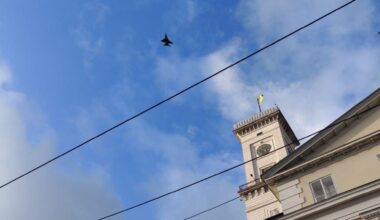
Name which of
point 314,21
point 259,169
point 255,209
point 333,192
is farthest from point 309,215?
point 259,169

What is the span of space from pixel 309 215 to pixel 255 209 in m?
40.7

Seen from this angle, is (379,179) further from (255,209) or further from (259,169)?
(259,169)

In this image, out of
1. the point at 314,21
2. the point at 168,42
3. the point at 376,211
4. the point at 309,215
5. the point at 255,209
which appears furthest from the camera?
the point at 255,209

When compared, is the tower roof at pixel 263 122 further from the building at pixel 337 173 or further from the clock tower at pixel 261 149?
the building at pixel 337 173

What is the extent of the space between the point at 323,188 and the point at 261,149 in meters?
49.9

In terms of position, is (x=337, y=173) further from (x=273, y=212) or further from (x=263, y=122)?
(x=263, y=122)

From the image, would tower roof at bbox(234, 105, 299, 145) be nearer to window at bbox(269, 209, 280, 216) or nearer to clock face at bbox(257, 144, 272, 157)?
clock face at bbox(257, 144, 272, 157)

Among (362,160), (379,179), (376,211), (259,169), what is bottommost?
(376,211)

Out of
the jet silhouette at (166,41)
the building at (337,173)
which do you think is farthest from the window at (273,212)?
the jet silhouette at (166,41)

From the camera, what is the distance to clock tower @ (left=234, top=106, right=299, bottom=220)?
65.8 metres

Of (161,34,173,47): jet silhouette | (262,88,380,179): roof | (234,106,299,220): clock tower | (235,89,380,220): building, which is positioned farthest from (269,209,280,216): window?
(161,34,173,47): jet silhouette

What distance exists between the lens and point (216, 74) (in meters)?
16.5

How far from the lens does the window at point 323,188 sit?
86.4ft

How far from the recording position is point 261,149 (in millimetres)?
76500
